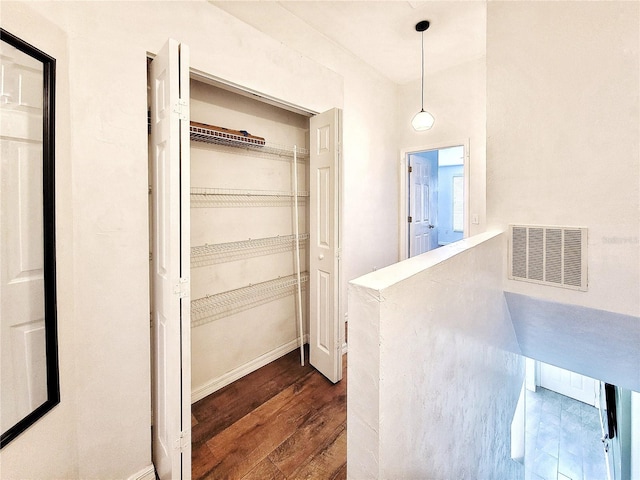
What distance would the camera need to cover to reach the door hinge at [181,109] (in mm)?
1194

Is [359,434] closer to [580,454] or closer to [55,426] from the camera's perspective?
[55,426]

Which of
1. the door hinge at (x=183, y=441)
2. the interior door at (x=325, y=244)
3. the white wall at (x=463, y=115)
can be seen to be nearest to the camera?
the door hinge at (x=183, y=441)

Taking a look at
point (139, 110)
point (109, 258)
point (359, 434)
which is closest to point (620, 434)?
point (359, 434)

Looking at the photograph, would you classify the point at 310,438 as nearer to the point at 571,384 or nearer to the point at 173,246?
the point at 173,246

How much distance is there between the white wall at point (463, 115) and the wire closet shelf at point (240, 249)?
2152 millimetres

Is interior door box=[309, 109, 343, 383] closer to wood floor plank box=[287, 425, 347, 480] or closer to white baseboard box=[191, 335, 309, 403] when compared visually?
white baseboard box=[191, 335, 309, 403]

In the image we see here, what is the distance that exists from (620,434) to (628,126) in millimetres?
3728

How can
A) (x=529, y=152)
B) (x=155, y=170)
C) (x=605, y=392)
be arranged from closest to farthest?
(x=155, y=170)
(x=529, y=152)
(x=605, y=392)

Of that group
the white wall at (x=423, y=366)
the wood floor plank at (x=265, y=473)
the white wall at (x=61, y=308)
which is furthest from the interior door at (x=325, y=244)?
the white wall at (x=61, y=308)

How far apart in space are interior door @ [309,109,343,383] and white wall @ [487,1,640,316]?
1.22m

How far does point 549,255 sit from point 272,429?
2185 millimetres

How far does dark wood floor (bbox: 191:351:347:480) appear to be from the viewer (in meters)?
1.50

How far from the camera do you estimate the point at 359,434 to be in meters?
0.79

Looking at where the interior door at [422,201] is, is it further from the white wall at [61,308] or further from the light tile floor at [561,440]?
the white wall at [61,308]
